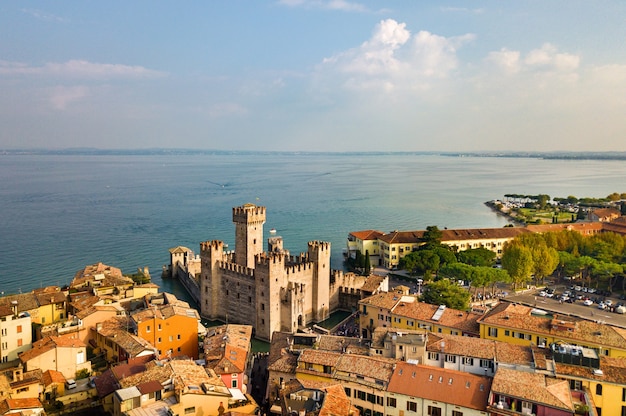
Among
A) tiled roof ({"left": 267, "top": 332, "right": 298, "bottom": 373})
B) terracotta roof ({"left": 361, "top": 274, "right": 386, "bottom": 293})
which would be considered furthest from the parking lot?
tiled roof ({"left": 267, "top": 332, "right": 298, "bottom": 373})

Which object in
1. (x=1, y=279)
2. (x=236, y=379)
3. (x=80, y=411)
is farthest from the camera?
(x=1, y=279)

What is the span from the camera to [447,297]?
114 ft

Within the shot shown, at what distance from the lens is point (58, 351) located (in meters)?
23.4

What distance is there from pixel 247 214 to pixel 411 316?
1628 cm

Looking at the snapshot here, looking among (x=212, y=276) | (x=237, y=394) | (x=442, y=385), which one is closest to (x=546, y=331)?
(x=442, y=385)

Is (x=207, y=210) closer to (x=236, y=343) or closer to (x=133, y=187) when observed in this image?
(x=133, y=187)

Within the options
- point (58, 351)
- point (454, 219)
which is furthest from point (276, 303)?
point (454, 219)

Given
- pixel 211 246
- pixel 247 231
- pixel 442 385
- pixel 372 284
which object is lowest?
pixel 372 284

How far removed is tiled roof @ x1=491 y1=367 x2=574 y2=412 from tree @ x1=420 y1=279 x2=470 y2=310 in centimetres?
1487

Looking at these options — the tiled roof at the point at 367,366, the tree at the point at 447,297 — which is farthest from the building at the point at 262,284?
the tiled roof at the point at 367,366

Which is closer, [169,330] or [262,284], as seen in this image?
[169,330]

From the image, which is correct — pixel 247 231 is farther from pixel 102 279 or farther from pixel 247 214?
pixel 102 279

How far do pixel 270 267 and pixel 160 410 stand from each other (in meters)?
17.2

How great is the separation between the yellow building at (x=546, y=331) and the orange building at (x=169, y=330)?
1673 centimetres
